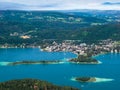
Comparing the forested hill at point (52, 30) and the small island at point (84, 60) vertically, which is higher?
the small island at point (84, 60)

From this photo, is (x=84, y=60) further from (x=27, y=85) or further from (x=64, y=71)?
(x=27, y=85)

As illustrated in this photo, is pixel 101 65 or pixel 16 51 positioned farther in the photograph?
pixel 16 51

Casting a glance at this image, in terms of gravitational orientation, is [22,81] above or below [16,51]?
above

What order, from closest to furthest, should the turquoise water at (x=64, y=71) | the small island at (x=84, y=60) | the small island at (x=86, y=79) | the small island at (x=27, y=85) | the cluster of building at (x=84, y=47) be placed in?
the small island at (x=27, y=85) → the turquoise water at (x=64, y=71) → the small island at (x=86, y=79) → the small island at (x=84, y=60) → the cluster of building at (x=84, y=47)

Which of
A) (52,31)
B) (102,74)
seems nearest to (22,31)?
(52,31)

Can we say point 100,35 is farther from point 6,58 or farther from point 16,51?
point 6,58

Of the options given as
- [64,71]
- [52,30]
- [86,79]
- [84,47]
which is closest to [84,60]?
[64,71]

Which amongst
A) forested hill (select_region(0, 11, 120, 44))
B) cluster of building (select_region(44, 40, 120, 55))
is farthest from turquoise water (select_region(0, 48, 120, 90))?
forested hill (select_region(0, 11, 120, 44))

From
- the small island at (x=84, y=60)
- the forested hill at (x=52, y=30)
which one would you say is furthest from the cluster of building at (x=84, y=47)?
the small island at (x=84, y=60)

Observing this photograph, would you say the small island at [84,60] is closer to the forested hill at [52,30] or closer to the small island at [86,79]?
the small island at [86,79]
